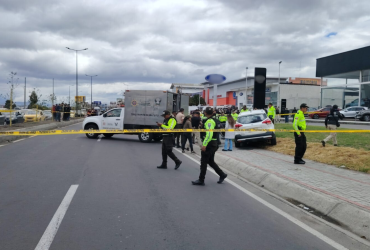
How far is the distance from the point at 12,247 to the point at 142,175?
190 inches

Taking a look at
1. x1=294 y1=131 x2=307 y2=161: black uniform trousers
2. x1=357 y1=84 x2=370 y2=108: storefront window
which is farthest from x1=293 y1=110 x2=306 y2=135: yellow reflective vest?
x1=357 y1=84 x2=370 y2=108: storefront window

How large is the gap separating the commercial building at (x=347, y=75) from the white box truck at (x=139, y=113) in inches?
1034

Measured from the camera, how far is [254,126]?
14719 mm

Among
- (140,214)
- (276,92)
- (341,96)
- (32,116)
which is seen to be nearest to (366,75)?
(341,96)

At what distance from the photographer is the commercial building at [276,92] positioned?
55.6 meters

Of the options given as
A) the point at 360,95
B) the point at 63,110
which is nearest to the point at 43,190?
the point at 63,110

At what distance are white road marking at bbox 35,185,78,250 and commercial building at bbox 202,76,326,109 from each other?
43.3 metres

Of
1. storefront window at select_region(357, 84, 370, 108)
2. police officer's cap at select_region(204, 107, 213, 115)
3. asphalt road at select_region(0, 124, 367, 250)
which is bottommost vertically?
asphalt road at select_region(0, 124, 367, 250)

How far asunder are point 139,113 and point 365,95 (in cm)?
2822

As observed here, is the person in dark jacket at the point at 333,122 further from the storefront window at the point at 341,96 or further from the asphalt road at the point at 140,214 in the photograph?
the storefront window at the point at 341,96

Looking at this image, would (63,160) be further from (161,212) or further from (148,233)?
(148,233)

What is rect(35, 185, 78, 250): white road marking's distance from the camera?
4305 mm

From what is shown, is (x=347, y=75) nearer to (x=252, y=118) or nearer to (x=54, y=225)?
(x=252, y=118)

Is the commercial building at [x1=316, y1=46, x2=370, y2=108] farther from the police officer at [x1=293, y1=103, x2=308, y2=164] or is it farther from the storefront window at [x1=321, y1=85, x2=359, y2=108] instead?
the police officer at [x1=293, y1=103, x2=308, y2=164]
